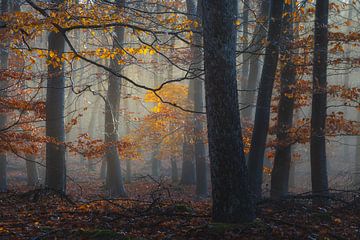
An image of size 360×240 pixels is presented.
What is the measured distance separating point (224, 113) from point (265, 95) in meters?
4.86

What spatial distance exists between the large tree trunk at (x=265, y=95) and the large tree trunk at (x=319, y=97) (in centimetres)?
126

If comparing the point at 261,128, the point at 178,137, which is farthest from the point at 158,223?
the point at 178,137

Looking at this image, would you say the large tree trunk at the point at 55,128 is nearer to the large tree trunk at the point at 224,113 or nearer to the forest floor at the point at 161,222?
the forest floor at the point at 161,222

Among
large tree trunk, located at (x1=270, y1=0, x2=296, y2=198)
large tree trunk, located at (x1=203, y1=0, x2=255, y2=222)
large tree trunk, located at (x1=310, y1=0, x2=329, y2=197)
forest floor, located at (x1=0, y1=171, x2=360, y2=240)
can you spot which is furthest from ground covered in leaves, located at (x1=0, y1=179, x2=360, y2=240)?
large tree trunk, located at (x1=270, y1=0, x2=296, y2=198)

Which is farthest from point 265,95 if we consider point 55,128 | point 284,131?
point 55,128

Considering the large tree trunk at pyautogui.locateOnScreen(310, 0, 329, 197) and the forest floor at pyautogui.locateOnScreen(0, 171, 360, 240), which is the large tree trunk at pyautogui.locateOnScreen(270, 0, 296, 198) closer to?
the large tree trunk at pyautogui.locateOnScreen(310, 0, 329, 197)

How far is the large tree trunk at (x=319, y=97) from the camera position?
11438 mm

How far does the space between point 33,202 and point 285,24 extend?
8.28 m

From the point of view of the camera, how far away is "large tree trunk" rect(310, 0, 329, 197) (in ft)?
37.5

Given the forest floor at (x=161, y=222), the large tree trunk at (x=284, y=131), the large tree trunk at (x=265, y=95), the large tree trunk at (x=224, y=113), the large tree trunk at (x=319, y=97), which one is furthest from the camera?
the large tree trunk at (x=284, y=131)

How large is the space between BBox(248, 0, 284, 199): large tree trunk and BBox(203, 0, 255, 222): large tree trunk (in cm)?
398

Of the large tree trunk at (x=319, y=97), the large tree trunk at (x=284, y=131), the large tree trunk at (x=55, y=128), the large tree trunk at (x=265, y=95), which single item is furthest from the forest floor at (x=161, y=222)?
the large tree trunk at (x=284, y=131)

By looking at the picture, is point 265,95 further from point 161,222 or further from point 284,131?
point 161,222

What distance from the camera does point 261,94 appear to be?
1123cm
